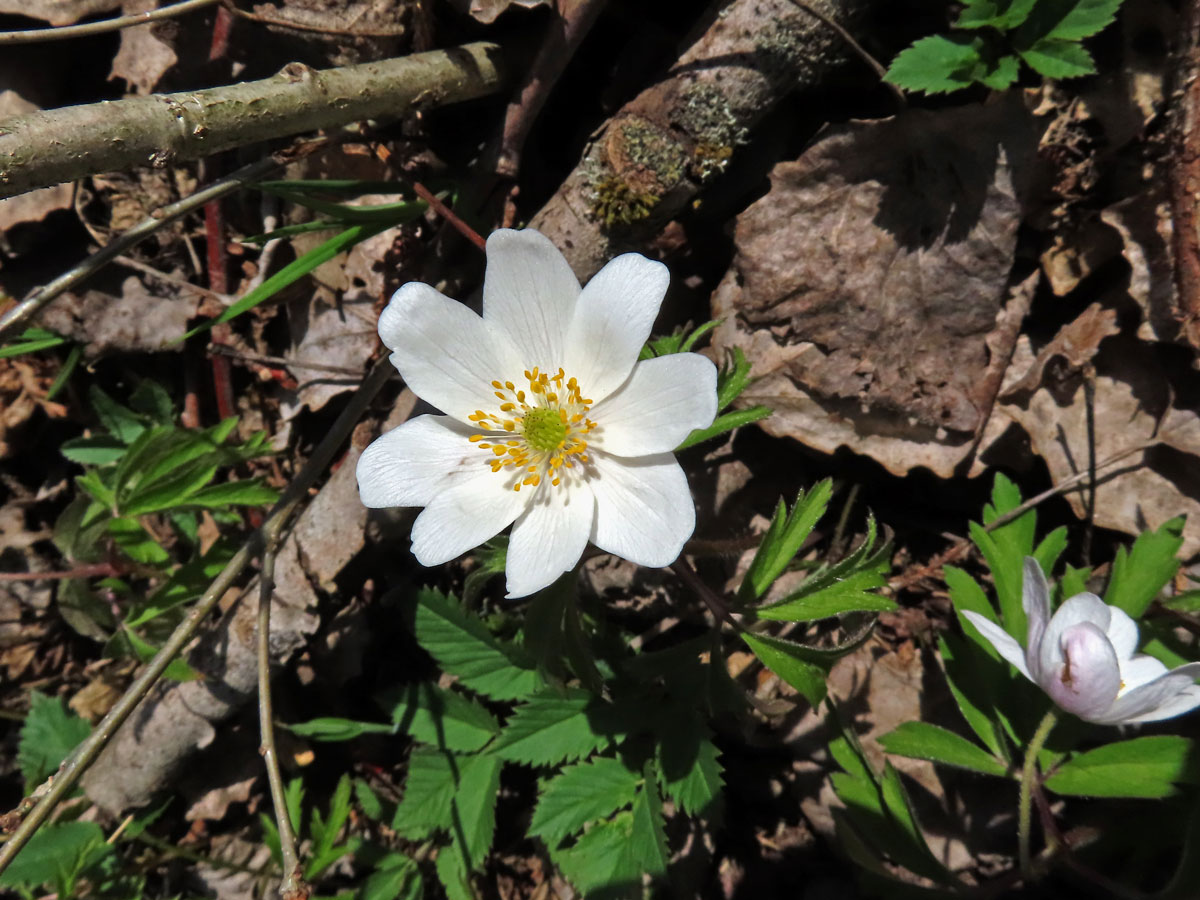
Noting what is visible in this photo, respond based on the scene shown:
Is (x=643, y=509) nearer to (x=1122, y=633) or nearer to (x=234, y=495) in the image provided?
(x=1122, y=633)

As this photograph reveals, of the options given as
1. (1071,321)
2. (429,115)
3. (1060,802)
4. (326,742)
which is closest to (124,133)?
(429,115)

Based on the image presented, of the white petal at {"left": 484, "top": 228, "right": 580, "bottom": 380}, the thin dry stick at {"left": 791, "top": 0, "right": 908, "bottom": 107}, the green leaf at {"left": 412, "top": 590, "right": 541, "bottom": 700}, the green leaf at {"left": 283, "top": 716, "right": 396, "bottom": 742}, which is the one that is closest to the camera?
the white petal at {"left": 484, "top": 228, "right": 580, "bottom": 380}

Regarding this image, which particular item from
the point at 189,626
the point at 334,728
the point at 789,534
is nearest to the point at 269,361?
the point at 189,626

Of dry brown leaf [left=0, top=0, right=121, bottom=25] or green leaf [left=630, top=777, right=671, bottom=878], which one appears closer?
green leaf [left=630, top=777, right=671, bottom=878]

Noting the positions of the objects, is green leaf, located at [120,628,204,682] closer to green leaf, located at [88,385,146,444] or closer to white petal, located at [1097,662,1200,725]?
green leaf, located at [88,385,146,444]

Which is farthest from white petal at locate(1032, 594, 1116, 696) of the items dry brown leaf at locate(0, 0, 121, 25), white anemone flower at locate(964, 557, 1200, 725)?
dry brown leaf at locate(0, 0, 121, 25)

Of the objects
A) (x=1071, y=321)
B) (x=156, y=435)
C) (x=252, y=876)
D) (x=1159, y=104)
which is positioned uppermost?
(x=1159, y=104)

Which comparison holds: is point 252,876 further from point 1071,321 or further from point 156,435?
point 1071,321
